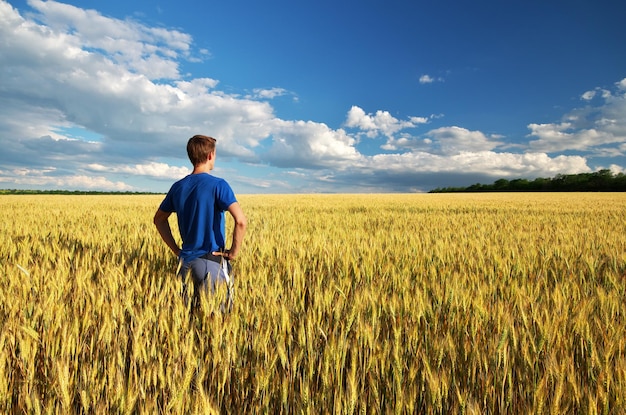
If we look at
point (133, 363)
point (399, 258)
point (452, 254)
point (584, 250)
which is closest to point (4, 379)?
point (133, 363)

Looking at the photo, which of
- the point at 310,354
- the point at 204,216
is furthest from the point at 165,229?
the point at 310,354

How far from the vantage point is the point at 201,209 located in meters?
2.53

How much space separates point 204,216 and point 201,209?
5 cm

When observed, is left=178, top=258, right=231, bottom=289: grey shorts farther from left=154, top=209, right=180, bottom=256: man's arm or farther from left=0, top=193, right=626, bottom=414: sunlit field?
left=154, top=209, right=180, bottom=256: man's arm

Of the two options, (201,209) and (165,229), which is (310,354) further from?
(165,229)

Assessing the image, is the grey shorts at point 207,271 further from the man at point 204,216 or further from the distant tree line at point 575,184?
the distant tree line at point 575,184

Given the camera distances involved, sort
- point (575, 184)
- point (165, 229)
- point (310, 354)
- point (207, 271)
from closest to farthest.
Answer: point (310, 354) → point (207, 271) → point (165, 229) → point (575, 184)

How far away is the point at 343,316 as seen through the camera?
2.15 metres

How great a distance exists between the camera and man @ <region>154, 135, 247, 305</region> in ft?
8.28

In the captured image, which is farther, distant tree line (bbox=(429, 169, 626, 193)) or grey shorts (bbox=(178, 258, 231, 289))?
distant tree line (bbox=(429, 169, 626, 193))

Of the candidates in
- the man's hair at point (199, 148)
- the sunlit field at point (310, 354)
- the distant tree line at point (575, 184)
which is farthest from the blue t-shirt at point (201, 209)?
the distant tree line at point (575, 184)

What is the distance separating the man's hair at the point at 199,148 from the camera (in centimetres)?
257

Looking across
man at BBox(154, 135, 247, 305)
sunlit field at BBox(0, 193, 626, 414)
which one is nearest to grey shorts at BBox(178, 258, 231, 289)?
man at BBox(154, 135, 247, 305)

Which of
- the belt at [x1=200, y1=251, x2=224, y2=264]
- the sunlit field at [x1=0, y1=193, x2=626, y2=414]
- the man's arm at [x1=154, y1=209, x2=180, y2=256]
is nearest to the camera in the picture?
the sunlit field at [x1=0, y1=193, x2=626, y2=414]
